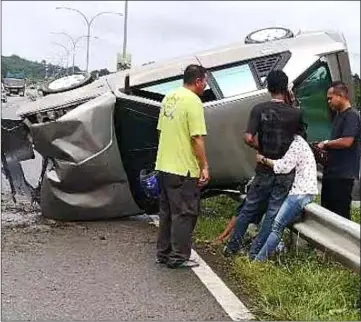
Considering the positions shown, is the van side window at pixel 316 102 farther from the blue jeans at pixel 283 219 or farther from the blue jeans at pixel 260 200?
the blue jeans at pixel 283 219

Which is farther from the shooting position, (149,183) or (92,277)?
(149,183)

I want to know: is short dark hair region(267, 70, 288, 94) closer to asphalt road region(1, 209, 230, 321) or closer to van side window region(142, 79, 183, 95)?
asphalt road region(1, 209, 230, 321)

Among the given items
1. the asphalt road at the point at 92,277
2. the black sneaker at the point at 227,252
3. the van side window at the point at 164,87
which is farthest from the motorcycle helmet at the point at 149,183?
the black sneaker at the point at 227,252

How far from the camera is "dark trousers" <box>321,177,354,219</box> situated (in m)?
6.39

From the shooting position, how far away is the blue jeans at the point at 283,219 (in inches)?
227

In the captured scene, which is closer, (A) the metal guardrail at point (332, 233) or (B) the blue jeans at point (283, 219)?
(A) the metal guardrail at point (332, 233)

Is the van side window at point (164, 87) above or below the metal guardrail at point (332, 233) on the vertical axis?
above

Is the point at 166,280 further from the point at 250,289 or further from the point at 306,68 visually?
the point at 306,68

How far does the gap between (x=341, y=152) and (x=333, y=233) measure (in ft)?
4.88

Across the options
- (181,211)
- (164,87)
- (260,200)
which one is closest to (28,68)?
(164,87)

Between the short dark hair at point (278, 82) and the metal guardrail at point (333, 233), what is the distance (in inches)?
39.7

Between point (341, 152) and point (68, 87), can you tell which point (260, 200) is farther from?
point (68, 87)

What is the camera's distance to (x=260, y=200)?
240 inches

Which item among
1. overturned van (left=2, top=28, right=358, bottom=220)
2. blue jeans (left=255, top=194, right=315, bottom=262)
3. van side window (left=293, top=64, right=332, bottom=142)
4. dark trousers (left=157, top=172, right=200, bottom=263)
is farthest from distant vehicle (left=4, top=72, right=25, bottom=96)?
blue jeans (left=255, top=194, right=315, bottom=262)
